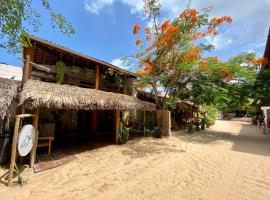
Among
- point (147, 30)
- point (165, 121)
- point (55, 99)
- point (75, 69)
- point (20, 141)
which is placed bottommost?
point (20, 141)

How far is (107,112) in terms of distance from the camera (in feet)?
45.8

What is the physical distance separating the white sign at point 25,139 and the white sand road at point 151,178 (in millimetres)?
825

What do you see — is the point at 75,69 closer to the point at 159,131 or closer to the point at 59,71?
the point at 59,71

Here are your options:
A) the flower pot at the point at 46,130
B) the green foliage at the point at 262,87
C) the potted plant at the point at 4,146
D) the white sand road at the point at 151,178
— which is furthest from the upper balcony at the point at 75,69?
the green foliage at the point at 262,87

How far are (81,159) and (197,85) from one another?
33.5 feet

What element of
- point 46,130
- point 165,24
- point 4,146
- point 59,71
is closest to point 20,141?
point 4,146

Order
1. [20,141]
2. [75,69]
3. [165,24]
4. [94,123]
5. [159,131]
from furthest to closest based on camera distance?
1. [94,123]
2. [159,131]
3. [165,24]
4. [75,69]
5. [20,141]

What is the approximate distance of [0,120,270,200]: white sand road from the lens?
405 centimetres

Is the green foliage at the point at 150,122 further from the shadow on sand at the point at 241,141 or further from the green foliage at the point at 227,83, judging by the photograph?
the green foliage at the point at 227,83

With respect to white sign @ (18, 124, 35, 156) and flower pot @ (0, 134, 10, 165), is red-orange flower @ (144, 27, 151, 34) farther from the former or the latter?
flower pot @ (0, 134, 10, 165)

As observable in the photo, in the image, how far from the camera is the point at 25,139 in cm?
471

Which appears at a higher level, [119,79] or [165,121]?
[119,79]

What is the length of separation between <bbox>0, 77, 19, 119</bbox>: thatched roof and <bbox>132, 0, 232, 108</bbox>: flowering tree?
746 cm

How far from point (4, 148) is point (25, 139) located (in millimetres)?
1558
